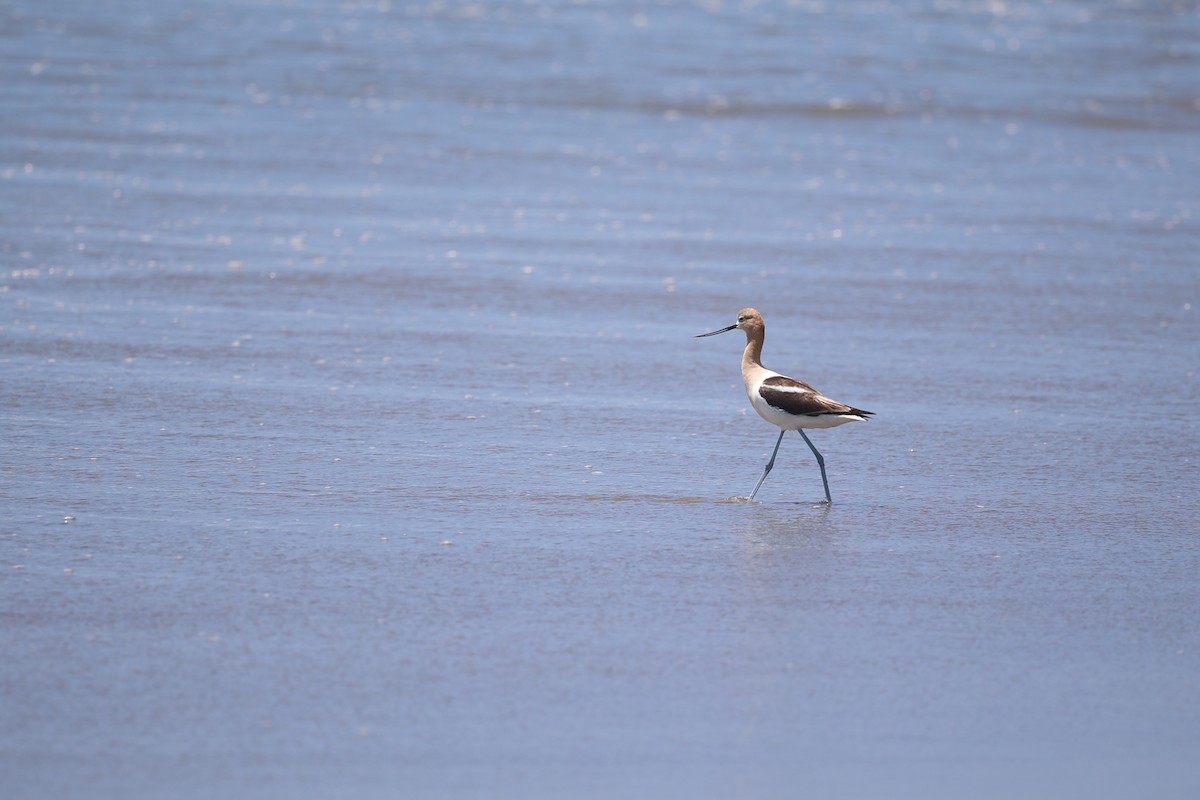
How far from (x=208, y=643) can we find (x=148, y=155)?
1087 centimetres

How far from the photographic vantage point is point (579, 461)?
7.84 metres

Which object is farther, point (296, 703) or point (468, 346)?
point (468, 346)

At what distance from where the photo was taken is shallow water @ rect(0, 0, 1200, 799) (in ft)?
16.4

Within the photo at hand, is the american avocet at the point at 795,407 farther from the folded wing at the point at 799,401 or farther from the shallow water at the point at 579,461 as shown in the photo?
the shallow water at the point at 579,461

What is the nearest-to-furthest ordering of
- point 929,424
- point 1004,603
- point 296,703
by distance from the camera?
point 296,703
point 1004,603
point 929,424

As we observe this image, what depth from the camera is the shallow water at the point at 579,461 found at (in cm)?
498

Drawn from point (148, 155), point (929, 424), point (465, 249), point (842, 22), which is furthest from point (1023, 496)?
point (842, 22)

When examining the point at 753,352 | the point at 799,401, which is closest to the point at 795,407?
the point at 799,401

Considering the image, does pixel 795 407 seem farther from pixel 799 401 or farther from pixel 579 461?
pixel 579 461

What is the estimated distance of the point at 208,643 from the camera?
549cm

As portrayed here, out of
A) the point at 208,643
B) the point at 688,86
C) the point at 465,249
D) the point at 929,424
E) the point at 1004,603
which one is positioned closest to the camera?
the point at 208,643

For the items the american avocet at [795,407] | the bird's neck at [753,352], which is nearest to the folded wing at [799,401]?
the american avocet at [795,407]

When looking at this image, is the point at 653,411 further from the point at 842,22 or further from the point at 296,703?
the point at 842,22

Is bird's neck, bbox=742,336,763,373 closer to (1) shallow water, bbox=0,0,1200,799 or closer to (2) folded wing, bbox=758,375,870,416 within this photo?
(2) folded wing, bbox=758,375,870,416
